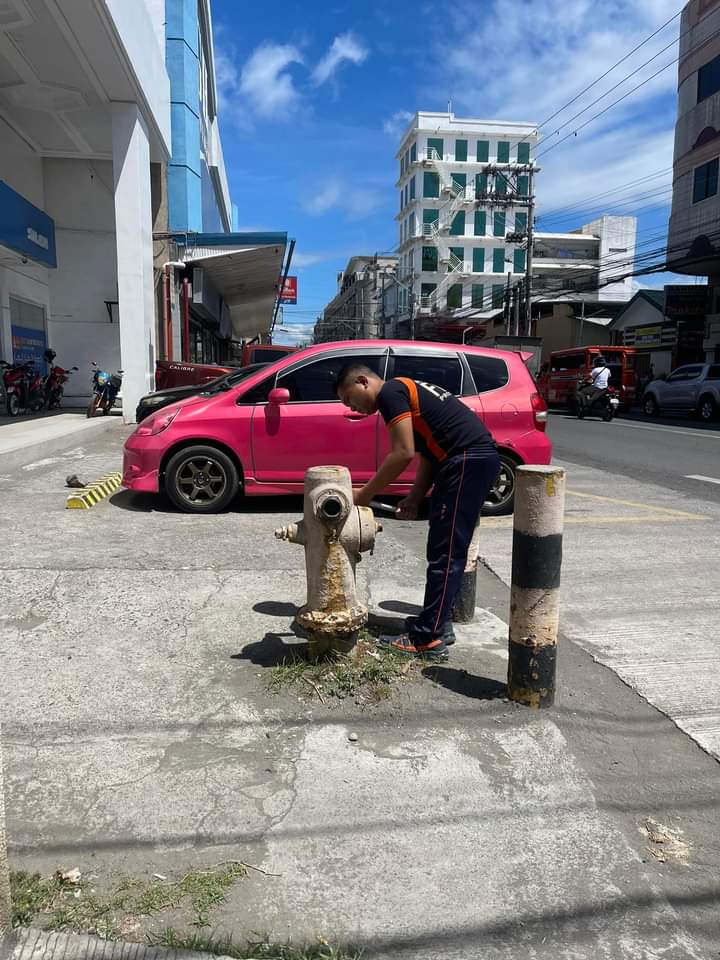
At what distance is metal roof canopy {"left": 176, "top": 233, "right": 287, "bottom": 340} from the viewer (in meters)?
19.1

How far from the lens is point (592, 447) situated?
1418cm

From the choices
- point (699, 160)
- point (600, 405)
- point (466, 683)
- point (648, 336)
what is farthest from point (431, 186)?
point (466, 683)

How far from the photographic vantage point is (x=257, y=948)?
183cm

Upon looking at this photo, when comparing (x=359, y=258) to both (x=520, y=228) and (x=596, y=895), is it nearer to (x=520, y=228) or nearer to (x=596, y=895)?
(x=520, y=228)

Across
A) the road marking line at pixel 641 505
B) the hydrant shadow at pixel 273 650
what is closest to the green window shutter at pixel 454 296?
the road marking line at pixel 641 505

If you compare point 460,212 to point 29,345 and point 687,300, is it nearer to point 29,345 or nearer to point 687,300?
point 687,300

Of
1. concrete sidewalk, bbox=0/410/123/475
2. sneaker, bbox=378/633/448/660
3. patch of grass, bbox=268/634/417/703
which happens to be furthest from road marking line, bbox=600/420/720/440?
patch of grass, bbox=268/634/417/703

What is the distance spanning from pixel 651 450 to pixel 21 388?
12.6 metres

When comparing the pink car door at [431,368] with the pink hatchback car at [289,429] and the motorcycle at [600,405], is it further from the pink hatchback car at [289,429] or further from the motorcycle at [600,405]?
the motorcycle at [600,405]

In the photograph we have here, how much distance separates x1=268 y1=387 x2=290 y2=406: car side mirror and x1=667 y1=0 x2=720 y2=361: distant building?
2441 centimetres

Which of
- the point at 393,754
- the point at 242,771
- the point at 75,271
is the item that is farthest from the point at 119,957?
the point at 75,271

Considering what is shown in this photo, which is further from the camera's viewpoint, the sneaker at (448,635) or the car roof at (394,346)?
the car roof at (394,346)

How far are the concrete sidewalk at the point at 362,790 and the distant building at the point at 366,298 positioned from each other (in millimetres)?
71468

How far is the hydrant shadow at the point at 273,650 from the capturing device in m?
3.56
